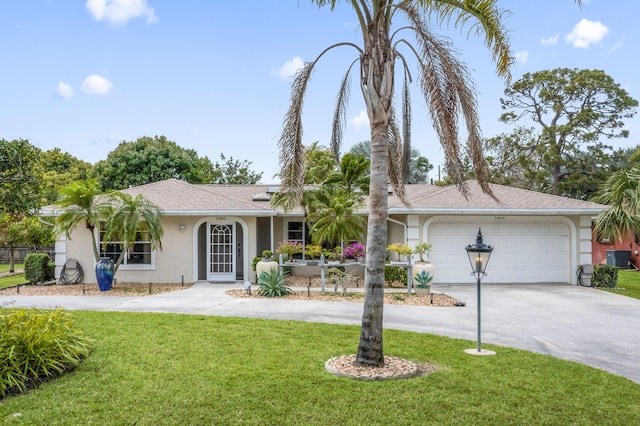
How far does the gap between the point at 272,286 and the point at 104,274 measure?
500 cm

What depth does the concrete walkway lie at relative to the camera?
8.07 metres

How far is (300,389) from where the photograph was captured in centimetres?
579

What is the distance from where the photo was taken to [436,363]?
6.91m

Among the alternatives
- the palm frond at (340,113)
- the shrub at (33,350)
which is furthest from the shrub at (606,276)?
the shrub at (33,350)

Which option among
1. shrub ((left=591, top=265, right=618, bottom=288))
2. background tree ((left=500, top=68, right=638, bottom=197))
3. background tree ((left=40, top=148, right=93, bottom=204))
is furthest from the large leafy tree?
background tree ((left=40, top=148, right=93, bottom=204))

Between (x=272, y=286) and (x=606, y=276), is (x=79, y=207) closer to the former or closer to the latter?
(x=272, y=286)

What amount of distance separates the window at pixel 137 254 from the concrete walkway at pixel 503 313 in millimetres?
2474

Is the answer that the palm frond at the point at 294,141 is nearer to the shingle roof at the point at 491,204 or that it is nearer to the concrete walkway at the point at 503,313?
the concrete walkway at the point at 503,313

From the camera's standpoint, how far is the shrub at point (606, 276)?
1569 centimetres

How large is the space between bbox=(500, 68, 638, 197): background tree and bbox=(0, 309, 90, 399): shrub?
99.8 feet

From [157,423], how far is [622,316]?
981 cm

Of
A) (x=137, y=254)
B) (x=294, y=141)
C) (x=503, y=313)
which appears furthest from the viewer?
(x=137, y=254)

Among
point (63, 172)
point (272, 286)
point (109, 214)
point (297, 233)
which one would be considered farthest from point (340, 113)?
point (63, 172)

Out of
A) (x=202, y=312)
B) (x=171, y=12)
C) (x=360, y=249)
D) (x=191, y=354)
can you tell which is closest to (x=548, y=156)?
(x=360, y=249)
